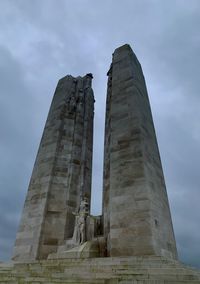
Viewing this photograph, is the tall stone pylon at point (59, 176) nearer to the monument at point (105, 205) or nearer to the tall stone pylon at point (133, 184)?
the monument at point (105, 205)

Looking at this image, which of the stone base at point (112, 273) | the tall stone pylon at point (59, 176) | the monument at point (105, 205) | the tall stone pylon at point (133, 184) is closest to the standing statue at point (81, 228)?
the monument at point (105, 205)

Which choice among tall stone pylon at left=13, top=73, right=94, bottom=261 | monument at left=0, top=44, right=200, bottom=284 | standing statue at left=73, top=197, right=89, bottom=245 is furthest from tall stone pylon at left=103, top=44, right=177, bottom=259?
tall stone pylon at left=13, top=73, right=94, bottom=261

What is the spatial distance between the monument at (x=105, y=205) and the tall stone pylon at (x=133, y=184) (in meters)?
0.03

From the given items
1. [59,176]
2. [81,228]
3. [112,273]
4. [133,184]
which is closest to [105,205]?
[81,228]

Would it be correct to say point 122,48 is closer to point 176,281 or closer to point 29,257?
point 29,257

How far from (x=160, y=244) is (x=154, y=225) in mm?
672

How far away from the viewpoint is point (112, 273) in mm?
6297

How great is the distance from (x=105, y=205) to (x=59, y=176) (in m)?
3.20

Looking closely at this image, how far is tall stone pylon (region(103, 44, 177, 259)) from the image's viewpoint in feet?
28.7

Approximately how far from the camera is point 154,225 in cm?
880

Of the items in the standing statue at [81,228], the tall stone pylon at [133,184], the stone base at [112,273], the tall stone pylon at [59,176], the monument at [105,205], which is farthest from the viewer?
the tall stone pylon at [59,176]

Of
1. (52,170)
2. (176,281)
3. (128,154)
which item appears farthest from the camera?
(52,170)

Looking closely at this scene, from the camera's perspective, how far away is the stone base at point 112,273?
561cm

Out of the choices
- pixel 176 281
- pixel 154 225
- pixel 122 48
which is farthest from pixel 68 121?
pixel 176 281
